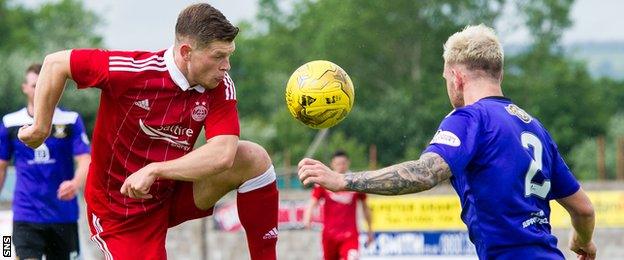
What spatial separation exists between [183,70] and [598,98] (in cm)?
6787

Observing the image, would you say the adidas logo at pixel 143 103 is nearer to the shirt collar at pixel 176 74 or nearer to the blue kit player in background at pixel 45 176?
the shirt collar at pixel 176 74

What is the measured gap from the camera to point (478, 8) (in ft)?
216

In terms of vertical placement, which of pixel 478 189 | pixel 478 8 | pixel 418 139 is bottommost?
pixel 478 189

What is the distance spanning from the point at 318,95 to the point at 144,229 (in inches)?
52.3

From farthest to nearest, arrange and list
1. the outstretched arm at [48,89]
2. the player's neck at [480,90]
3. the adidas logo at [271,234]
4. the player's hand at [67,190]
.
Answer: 1. the player's hand at [67,190]
2. the adidas logo at [271,234]
3. the outstretched arm at [48,89]
4. the player's neck at [480,90]

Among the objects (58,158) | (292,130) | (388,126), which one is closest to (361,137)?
(388,126)

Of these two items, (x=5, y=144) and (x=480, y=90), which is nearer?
(x=480, y=90)

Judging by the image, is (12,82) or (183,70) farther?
(12,82)

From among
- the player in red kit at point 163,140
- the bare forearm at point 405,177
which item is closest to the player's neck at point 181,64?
the player in red kit at point 163,140

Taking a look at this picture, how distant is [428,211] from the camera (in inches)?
796

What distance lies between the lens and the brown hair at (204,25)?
19.9 ft

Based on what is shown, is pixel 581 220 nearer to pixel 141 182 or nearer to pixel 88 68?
pixel 141 182

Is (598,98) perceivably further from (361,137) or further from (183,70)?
(183,70)

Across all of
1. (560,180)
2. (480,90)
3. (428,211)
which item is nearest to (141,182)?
(480,90)
